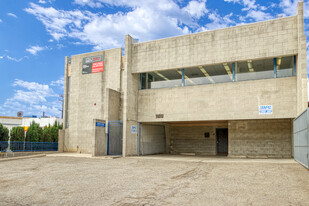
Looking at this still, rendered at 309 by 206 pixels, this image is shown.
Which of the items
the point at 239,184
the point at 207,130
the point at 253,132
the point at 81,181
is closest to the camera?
the point at 239,184

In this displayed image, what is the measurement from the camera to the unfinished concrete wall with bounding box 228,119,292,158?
18938 mm

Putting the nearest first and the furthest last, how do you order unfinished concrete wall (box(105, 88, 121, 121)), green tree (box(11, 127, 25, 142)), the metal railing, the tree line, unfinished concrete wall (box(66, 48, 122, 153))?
Result: 1. unfinished concrete wall (box(105, 88, 121, 121))
2. the metal railing
3. the tree line
4. green tree (box(11, 127, 25, 142))
5. unfinished concrete wall (box(66, 48, 122, 153))

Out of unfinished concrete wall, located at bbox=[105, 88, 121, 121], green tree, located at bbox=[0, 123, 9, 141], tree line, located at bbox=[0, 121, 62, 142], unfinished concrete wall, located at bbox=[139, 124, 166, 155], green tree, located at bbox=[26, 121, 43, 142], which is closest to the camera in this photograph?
unfinished concrete wall, located at bbox=[105, 88, 121, 121]

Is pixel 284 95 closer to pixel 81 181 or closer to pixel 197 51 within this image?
pixel 197 51

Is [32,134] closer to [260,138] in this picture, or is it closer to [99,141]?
[99,141]

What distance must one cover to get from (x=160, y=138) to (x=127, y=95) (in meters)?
6.24

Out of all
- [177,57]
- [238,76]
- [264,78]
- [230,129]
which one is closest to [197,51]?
[177,57]

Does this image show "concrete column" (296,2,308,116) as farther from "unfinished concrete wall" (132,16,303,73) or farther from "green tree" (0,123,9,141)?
"green tree" (0,123,9,141)

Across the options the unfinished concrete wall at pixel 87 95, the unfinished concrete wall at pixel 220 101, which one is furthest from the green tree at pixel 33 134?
the unfinished concrete wall at pixel 220 101

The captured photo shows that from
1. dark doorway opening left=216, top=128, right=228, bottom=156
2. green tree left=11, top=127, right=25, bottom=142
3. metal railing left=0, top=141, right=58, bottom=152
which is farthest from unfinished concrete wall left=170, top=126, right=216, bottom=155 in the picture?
green tree left=11, top=127, right=25, bottom=142

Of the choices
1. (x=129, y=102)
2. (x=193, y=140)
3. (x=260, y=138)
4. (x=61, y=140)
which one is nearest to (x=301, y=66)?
(x=260, y=138)

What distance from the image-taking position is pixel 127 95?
20.3m

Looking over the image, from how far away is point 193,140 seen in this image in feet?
81.4

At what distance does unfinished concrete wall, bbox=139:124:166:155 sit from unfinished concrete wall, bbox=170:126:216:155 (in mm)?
1251
